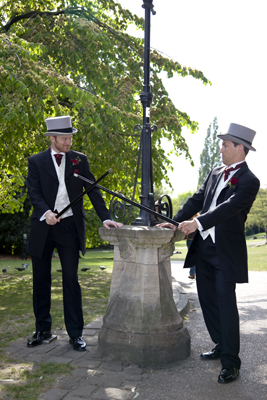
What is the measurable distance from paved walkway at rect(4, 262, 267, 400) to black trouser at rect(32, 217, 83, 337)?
25 centimetres

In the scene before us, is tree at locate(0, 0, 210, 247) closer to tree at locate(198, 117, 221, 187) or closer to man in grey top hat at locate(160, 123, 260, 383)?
man in grey top hat at locate(160, 123, 260, 383)

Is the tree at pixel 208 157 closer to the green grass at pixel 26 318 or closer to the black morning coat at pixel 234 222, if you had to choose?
the green grass at pixel 26 318

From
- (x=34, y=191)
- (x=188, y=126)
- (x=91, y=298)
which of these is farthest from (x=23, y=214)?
(x=34, y=191)

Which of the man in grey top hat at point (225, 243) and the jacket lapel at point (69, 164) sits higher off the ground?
the jacket lapel at point (69, 164)

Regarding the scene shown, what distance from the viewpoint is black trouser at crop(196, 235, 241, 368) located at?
140 inches

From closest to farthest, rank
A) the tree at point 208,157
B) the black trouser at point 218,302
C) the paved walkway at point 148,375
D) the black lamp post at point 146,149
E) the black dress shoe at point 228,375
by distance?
1. the paved walkway at point 148,375
2. the black dress shoe at point 228,375
3. the black trouser at point 218,302
4. the black lamp post at point 146,149
5. the tree at point 208,157

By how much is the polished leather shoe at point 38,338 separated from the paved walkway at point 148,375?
65 mm

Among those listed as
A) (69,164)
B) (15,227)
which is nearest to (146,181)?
(69,164)

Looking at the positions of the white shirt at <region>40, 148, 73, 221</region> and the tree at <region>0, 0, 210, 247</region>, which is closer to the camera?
the white shirt at <region>40, 148, 73, 221</region>

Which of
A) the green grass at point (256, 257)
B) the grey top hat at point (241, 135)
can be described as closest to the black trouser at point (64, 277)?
the grey top hat at point (241, 135)

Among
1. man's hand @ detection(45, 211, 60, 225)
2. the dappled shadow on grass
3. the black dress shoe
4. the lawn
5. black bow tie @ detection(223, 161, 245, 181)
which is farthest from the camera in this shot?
the dappled shadow on grass

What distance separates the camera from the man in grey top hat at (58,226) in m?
4.19

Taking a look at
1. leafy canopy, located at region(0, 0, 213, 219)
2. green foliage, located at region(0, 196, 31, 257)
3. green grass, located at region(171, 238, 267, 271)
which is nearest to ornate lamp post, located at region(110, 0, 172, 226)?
leafy canopy, located at region(0, 0, 213, 219)

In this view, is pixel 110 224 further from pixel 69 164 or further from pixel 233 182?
pixel 233 182
